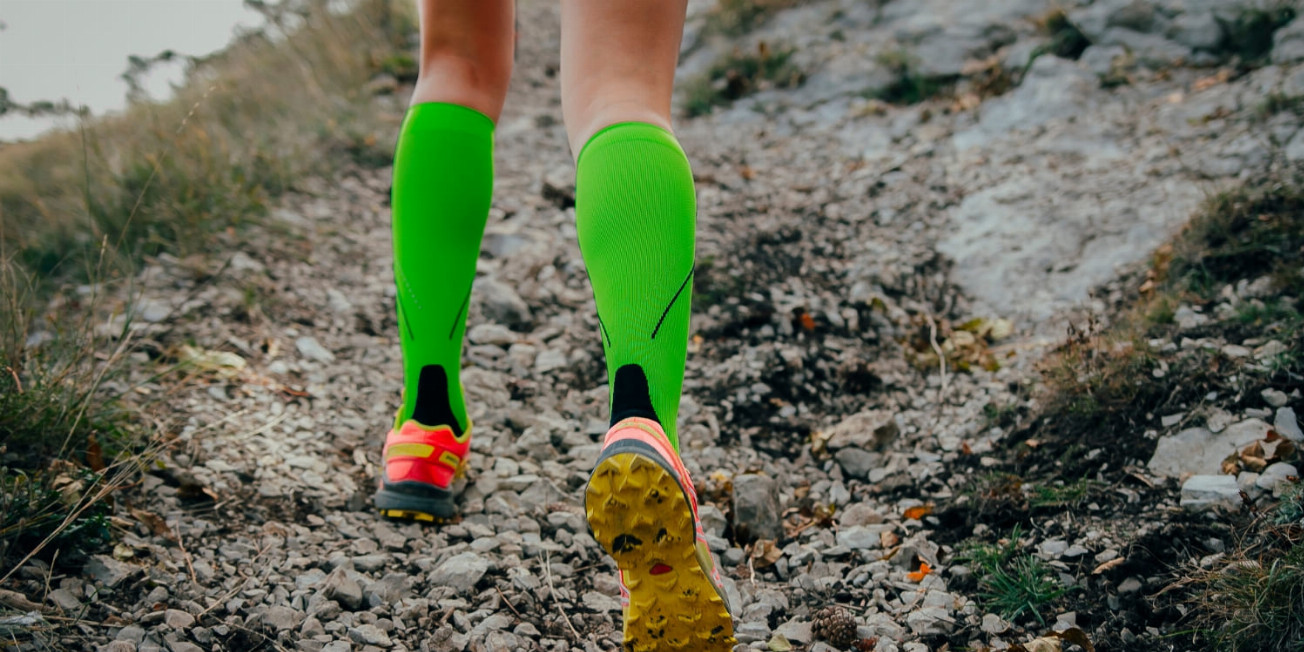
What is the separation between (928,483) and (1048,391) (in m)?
0.36

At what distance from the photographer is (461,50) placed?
5.31 feet

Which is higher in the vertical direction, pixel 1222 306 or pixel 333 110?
pixel 333 110

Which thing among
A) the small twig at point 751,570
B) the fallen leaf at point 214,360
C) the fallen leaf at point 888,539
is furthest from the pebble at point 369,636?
the fallen leaf at point 214,360

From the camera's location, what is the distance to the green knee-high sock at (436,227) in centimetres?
160

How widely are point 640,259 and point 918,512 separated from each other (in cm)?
95

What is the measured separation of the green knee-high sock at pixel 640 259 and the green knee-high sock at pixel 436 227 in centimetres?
49

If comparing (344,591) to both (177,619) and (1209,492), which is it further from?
(1209,492)

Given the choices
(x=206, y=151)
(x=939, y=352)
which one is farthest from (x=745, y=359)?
(x=206, y=151)

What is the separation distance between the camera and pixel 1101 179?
291cm

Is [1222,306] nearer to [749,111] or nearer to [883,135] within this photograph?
[883,135]

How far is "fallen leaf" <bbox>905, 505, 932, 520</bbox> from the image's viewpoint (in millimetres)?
1746

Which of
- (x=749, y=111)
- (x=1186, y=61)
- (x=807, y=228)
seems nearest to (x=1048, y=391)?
(x=807, y=228)

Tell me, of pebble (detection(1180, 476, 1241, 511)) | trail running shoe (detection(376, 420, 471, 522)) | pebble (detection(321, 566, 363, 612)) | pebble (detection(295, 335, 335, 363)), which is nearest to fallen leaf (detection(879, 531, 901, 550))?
pebble (detection(1180, 476, 1241, 511))

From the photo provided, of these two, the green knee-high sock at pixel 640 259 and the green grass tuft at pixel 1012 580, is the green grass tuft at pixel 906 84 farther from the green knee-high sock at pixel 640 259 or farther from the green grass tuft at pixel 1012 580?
the green knee-high sock at pixel 640 259
